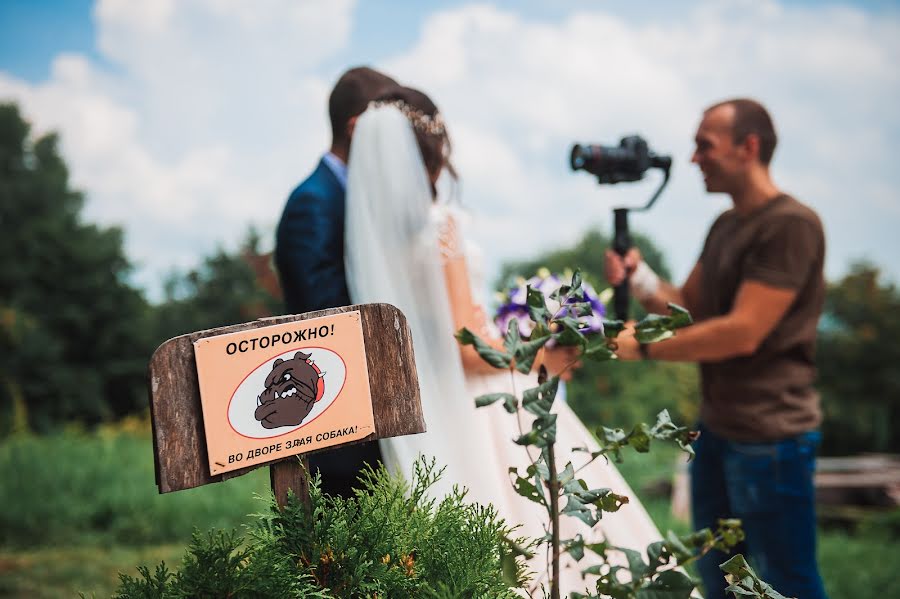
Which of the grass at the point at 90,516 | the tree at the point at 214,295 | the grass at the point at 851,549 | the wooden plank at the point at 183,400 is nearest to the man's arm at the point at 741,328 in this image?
the wooden plank at the point at 183,400

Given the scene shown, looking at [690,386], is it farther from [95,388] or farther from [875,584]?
[95,388]

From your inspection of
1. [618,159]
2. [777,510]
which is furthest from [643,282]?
[777,510]

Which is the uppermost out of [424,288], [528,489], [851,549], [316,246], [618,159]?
[618,159]

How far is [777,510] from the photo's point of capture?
2311mm

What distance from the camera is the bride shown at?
194 cm

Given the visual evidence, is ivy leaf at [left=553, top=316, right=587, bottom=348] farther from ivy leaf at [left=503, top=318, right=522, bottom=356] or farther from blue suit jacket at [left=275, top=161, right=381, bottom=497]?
blue suit jacket at [left=275, top=161, right=381, bottom=497]

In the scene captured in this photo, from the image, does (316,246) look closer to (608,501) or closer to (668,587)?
(608,501)

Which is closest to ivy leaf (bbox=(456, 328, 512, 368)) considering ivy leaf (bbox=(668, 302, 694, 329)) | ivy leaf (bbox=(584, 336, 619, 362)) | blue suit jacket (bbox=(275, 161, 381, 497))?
ivy leaf (bbox=(584, 336, 619, 362))

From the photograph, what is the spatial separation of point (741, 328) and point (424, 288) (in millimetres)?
1010

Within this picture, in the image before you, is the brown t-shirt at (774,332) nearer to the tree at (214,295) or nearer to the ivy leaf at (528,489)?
the ivy leaf at (528,489)

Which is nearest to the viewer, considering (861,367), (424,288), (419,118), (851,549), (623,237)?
(424,288)

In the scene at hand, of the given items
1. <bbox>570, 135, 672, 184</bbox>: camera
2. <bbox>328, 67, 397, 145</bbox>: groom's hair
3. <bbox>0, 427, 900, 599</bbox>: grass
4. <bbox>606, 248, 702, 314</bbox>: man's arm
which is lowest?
<bbox>0, 427, 900, 599</bbox>: grass

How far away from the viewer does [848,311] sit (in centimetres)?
902

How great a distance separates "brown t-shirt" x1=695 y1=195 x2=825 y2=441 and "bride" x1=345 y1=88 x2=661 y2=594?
0.58 metres
